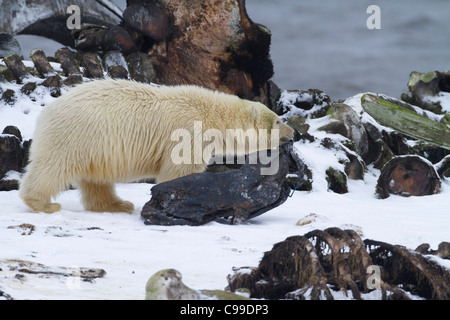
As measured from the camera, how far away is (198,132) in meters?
6.64

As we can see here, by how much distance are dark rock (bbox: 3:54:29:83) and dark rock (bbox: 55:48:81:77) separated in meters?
0.88

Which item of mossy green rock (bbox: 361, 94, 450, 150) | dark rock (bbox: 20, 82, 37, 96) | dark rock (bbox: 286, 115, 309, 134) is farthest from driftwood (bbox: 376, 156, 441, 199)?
dark rock (bbox: 20, 82, 37, 96)

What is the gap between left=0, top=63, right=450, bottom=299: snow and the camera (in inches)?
141

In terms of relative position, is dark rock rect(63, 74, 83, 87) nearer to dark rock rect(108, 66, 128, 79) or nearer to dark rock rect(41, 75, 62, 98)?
dark rock rect(41, 75, 62, 98)

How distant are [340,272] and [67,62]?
8093mm

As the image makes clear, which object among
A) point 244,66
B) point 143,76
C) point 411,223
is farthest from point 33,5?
point 411,223

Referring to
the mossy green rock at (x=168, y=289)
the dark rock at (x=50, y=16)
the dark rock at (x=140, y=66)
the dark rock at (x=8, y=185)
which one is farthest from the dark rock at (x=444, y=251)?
the dark rock at (x=50, y=16)

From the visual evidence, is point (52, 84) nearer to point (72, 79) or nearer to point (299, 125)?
point (72, 79)

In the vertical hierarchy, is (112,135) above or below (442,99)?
below

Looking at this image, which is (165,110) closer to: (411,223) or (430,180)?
(411,223)

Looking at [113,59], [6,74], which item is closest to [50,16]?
[113,59]

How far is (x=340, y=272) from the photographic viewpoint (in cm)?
346

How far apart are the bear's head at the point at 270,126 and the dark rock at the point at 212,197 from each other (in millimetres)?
1051

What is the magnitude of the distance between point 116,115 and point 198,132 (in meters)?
0.93
